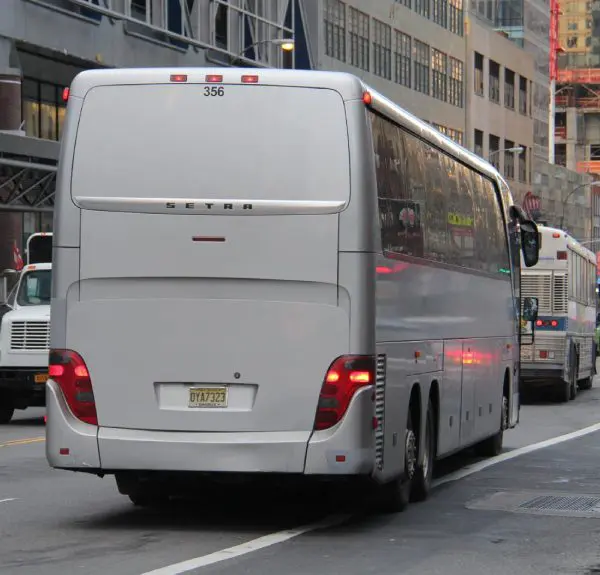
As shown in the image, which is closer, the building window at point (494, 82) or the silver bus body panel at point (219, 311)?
the silver bus body panel at point (219, 311)

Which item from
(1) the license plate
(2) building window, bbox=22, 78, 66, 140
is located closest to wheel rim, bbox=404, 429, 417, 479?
(1) the license plate

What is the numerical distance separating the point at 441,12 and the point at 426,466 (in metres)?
77.7

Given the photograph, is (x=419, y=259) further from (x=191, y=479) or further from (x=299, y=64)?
(x=299, y=64)

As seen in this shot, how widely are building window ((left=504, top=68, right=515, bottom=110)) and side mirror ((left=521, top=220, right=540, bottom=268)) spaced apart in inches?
3286

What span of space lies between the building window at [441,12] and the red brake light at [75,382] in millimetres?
78869

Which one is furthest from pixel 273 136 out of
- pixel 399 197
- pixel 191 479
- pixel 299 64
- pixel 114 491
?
pixel 299 64

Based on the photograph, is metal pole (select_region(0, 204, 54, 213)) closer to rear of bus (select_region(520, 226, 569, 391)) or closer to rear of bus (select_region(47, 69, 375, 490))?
rear of bus (select_region(520, 226, 569, 391))

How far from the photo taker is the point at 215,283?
40.4 feet

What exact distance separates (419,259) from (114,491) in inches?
143

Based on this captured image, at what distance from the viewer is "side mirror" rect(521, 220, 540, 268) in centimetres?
2161

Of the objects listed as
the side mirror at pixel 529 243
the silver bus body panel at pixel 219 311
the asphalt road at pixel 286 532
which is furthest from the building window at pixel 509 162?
the silver bus body panel at pixel 219 311

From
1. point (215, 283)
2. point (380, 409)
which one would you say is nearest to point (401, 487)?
point (380, 409)

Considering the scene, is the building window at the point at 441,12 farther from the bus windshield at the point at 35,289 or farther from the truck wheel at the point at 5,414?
the truck wheel at the point at 5,414

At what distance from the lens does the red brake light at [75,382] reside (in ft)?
40.7
